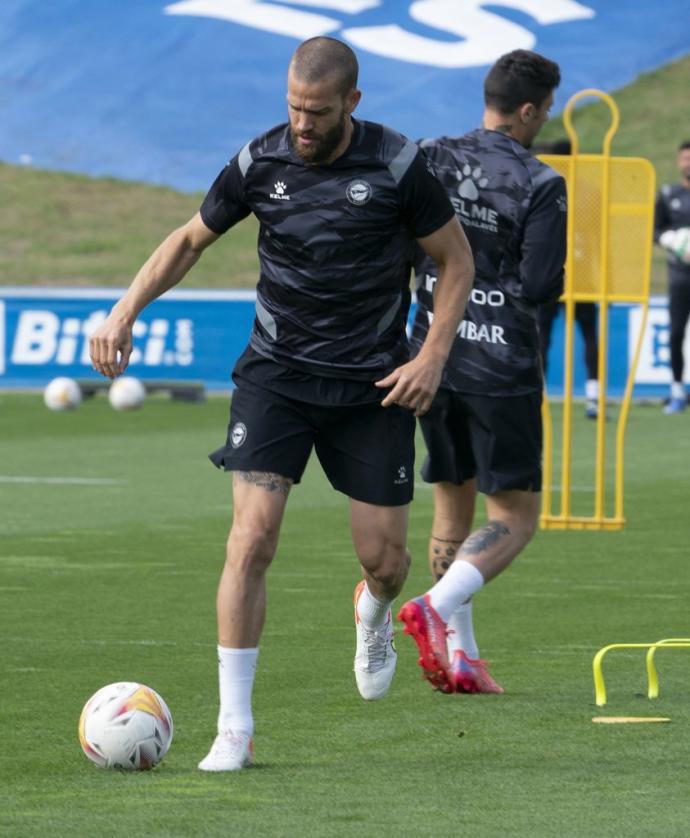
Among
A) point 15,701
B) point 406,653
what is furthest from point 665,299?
point 15,701

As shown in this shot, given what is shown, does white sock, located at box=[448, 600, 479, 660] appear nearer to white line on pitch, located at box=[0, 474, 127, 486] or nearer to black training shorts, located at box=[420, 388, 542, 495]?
black training shorts, located at box=[420, 388, 542, 495]

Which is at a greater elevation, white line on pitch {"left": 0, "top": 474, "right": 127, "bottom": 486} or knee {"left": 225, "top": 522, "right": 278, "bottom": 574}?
knee {"left": 225, "top": 522, "right": 278, "bottom": 574}

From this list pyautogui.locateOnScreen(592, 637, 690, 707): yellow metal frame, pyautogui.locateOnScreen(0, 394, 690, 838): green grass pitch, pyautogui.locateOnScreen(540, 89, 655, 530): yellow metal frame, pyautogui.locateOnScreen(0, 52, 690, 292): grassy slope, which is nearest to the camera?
pyautogui.locateOnScreen(0, 394, 690, 838): green grass pitch

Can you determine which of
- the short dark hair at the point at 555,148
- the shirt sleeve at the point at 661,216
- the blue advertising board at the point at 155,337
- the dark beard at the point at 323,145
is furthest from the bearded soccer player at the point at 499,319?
the blue advertising board at the point at 155,337

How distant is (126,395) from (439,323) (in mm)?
15835

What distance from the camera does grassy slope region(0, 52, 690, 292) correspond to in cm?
3450

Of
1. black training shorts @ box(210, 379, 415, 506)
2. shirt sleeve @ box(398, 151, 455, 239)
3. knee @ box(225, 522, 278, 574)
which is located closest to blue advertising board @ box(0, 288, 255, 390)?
black training shorts @ box(210, 379, 415, 506)

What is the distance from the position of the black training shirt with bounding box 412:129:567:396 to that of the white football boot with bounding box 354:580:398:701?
100 centimetres

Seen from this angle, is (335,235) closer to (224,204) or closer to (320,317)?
(320,317)

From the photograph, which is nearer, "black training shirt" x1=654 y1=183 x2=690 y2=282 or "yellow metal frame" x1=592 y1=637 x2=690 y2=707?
"yellow metal frame" x1=592 y1=637 x2=690 y2=707

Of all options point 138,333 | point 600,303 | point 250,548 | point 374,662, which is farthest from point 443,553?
point 138,333

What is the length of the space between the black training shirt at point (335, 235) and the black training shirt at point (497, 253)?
1.12 metres

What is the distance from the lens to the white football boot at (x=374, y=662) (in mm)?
6711

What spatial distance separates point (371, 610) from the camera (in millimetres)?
6824
